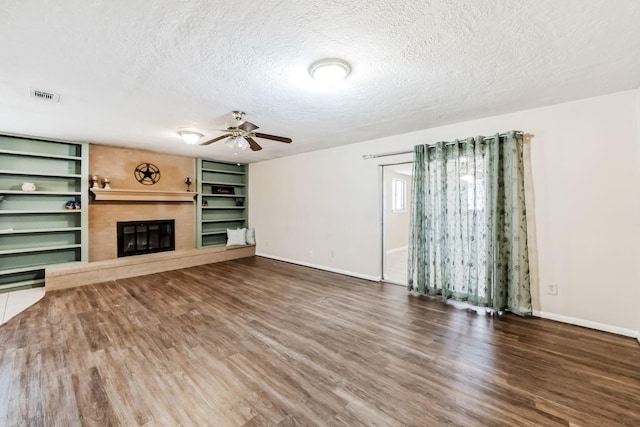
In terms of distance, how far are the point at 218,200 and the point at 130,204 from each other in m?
2.01

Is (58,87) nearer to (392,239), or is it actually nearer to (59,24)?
(59,24)

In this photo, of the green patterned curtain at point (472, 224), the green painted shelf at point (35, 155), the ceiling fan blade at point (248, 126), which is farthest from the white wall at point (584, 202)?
the green painted shelf at point (35, 155)

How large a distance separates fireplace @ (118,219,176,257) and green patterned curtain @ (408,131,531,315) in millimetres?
A: 5182

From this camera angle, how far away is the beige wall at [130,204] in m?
5.04

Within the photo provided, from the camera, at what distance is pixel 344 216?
5117mm

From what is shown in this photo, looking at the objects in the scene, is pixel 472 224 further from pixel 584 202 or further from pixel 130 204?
pixel 130 204

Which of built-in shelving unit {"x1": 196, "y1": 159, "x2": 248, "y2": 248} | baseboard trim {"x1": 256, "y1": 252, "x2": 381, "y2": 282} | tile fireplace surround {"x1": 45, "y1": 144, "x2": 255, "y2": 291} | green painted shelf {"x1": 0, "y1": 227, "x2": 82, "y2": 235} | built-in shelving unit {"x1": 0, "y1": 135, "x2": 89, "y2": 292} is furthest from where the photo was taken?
built-in shelving unit {"x1": 196, "y1": 159, "x2": 248, "y2": 248}

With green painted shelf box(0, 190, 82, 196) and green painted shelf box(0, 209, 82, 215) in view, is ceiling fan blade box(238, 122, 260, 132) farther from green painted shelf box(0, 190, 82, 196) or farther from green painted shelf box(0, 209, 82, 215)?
green painted shelf box(0, 209, 82, 215)

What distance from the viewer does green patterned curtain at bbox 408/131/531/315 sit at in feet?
10.4

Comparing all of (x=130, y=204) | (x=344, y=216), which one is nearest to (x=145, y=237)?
(x=130, y=204)

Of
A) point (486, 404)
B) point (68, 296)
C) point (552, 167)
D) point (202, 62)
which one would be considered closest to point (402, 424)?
point (486, 404)

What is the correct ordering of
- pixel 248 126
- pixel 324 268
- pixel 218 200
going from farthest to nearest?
pixel 218 200, pixel 324 268, pixel 248 126

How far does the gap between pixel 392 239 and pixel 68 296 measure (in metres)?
6.73

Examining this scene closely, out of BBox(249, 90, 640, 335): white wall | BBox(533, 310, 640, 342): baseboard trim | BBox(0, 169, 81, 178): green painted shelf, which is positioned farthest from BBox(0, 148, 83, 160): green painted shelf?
BBox(533, 310, 640, 342): baseboard trim
